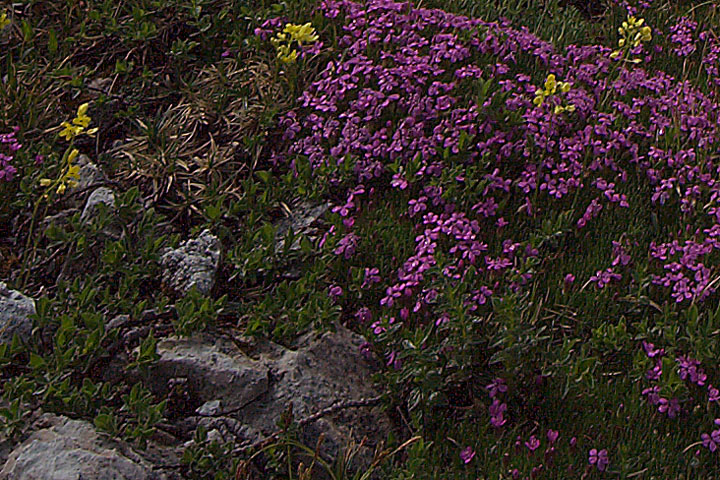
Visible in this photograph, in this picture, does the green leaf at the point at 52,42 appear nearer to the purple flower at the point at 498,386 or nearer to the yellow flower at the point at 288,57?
the yellow flower at the point at 288,57

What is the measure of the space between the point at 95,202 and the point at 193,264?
699 millimetres

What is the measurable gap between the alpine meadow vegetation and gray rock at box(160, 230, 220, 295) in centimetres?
7

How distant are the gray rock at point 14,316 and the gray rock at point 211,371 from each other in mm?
545

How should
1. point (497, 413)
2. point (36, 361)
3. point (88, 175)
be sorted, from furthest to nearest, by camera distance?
Answer: point (88, 175), point (497, 413), point (36, 361)

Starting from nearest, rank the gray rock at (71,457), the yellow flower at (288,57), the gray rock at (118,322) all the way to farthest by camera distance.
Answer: the gray rock at (71,457)
the gray rock at (118,322)
the yellow flower at (288,57)

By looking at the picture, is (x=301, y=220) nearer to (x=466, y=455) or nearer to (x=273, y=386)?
(x=273, y=386)

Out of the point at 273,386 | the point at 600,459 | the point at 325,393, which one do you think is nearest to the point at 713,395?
the point at 600,459

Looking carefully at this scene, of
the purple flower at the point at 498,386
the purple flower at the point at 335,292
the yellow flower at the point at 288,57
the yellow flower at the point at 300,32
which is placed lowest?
the purple flower at the point at 498,386

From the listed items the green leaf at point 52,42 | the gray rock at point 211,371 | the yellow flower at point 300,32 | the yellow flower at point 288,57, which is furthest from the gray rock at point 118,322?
the green leaf at point 52,42

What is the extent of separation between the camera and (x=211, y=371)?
143 inches

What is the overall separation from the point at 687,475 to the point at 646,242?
55.2 inches

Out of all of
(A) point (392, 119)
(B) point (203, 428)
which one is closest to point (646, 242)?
(A) point (392, 119)

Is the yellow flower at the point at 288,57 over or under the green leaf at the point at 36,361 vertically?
over

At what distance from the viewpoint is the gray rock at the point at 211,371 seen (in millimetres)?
3576
